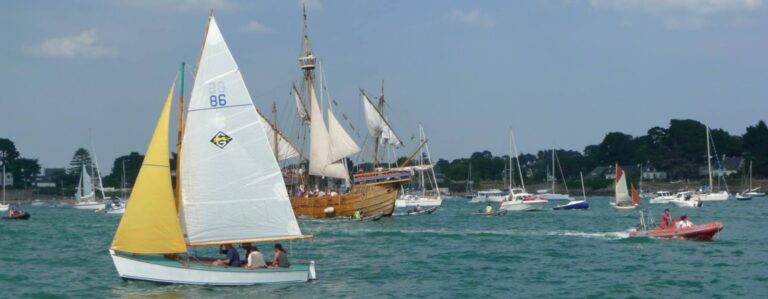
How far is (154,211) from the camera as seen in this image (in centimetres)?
3344

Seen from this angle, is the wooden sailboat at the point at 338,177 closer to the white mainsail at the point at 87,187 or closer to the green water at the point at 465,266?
the green water at the point at 465,266

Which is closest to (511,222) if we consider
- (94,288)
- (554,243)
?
(554,243)

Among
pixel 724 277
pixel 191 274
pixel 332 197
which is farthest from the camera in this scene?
pixel 332 197

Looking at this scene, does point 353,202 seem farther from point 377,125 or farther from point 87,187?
point 87,187

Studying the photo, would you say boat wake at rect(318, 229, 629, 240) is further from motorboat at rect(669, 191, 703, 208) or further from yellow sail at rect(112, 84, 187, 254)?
motorboat at rect(669, 191, 703, 208)

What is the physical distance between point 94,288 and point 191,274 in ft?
19.4

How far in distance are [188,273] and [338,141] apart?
180 ft

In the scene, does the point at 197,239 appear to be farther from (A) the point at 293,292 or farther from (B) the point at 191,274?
(A) the point at 293,292

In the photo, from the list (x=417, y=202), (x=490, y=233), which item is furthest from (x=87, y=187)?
(x=490, y=233)

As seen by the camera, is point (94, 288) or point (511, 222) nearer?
point (94, 288)

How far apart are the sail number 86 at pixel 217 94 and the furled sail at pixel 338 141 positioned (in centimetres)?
5372

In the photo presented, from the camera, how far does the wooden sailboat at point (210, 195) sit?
109 feet

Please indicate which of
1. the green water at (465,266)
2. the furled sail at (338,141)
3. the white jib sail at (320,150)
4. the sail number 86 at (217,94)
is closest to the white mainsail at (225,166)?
the sail number 86 at (217,94)

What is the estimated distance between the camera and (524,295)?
3606 centimetres
